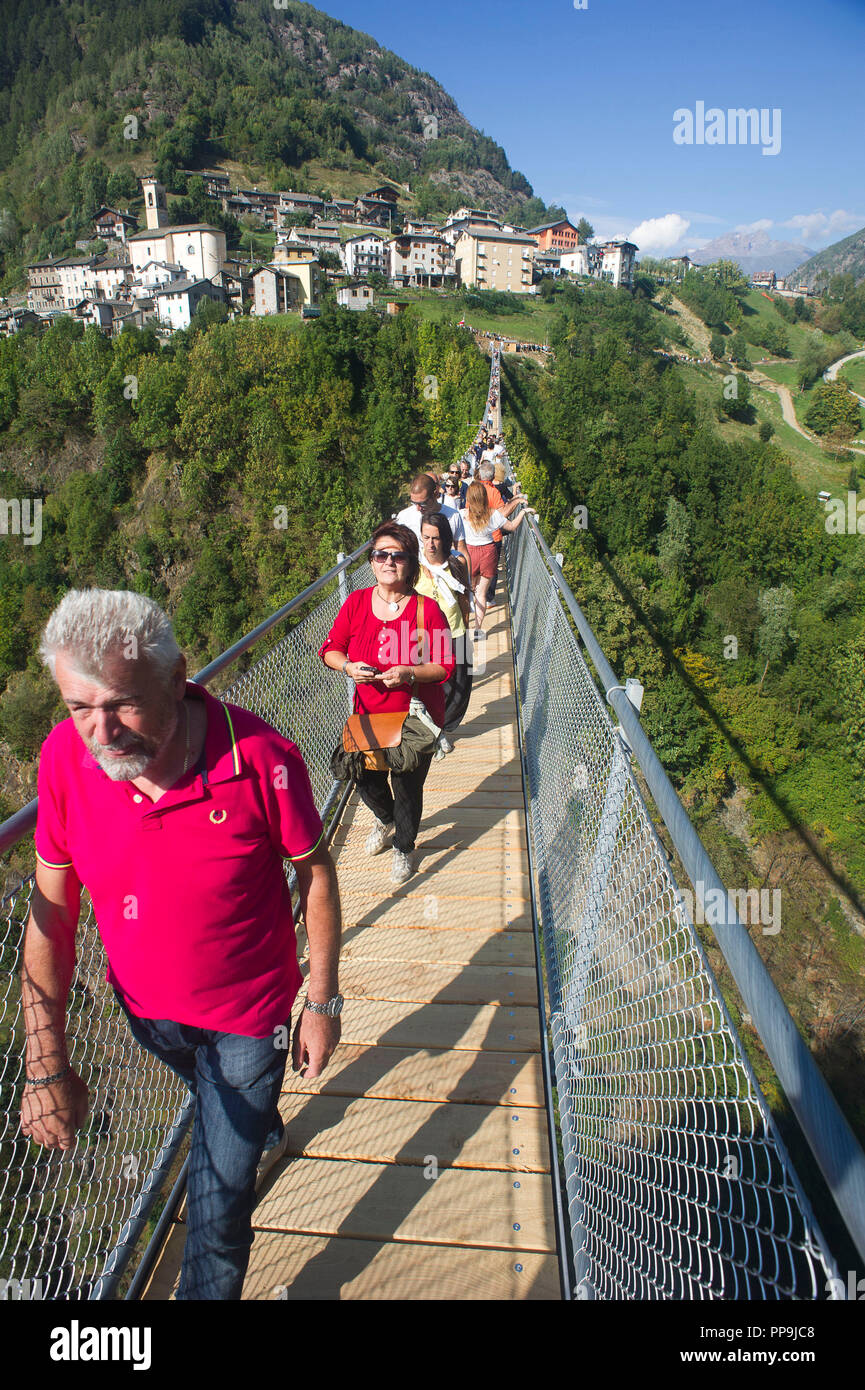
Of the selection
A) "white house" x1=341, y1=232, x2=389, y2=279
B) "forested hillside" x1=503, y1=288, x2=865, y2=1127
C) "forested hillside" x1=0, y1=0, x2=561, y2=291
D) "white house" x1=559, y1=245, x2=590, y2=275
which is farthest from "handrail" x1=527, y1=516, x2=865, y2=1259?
"white house" x1=559, y1=245, x2=590, y2=275

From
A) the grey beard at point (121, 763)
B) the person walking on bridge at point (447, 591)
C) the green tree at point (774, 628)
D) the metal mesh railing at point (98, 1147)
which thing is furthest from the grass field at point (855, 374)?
the grey beard at point (121, 763)

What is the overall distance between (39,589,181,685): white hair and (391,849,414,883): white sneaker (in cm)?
227

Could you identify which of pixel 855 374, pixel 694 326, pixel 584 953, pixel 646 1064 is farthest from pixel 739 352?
pixel 646 1064

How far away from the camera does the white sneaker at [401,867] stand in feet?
11.0

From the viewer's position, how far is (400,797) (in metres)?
3.17

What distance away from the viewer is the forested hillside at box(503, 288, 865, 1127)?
3116 centimetres

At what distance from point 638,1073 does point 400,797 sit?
5.45ft

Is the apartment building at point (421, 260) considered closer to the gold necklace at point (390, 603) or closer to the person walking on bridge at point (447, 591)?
the person walking on bridge at point (447, 591)

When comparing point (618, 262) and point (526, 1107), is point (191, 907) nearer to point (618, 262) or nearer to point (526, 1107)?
point (526, 1107)

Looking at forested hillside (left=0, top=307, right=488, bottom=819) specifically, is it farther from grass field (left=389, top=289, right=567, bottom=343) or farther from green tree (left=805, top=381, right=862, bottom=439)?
green tree (left=805, top=381, right=862, bottom=439)

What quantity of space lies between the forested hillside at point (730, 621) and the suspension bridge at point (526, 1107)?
2586 cm

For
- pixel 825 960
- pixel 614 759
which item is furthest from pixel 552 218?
pixel 614 759

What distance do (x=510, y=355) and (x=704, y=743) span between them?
103 feet
